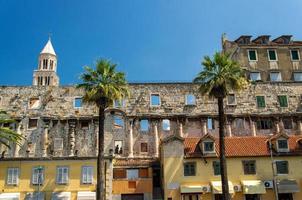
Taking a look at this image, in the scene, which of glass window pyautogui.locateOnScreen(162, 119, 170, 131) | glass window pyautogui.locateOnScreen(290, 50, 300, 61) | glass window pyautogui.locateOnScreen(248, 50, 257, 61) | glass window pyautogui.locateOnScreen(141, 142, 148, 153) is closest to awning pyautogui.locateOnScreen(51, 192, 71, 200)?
glass window pyautogui.locateOnScreen(141, 142, 148, 153)

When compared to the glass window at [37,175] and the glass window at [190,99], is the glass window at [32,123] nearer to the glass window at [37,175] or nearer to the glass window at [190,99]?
the glass window at [37,175]

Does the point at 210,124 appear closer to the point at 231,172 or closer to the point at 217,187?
the point at 231,172

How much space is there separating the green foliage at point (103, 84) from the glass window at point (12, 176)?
1129 centimetres

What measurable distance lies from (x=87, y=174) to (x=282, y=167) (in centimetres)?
2156

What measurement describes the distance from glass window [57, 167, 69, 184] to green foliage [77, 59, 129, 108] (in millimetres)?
8359

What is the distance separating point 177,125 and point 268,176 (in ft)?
55.9

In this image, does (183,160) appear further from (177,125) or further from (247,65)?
(247,65)

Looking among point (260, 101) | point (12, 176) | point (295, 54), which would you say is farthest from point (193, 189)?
point (295, 54)

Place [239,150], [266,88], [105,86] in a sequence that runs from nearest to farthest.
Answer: [105,86], [239,150], [266,88]

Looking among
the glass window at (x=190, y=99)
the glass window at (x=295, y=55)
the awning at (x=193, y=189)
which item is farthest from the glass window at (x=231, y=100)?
the awning at (x=193, y=189)

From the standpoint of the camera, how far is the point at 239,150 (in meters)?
41.5

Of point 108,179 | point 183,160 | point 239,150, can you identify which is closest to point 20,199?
point 108,179

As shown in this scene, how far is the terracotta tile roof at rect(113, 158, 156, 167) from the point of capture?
4356cm

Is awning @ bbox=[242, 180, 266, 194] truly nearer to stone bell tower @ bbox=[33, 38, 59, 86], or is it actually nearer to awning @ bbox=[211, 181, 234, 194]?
awning @ bbox=[211, 181, 234, 194]
